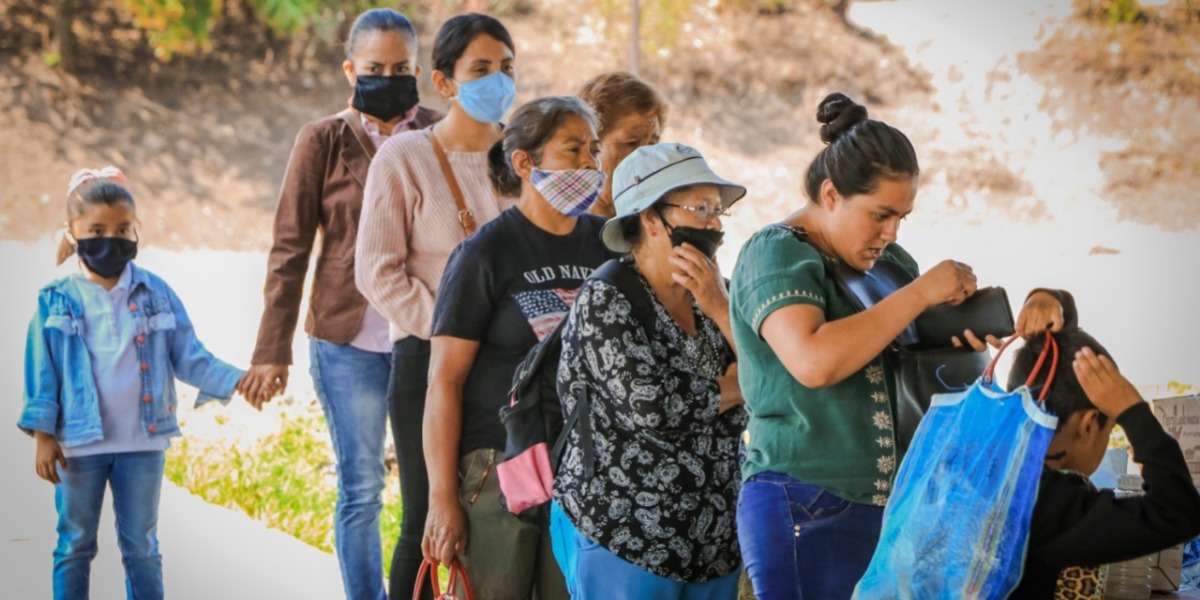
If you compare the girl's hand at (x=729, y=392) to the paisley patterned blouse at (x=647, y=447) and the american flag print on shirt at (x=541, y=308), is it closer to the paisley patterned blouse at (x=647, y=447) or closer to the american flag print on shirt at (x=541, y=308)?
the paisley patterned blouse at (x=647, y=447)

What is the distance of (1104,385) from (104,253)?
327 centimetres

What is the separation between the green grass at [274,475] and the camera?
6.41m

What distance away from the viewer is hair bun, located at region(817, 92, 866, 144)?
96.4 inches

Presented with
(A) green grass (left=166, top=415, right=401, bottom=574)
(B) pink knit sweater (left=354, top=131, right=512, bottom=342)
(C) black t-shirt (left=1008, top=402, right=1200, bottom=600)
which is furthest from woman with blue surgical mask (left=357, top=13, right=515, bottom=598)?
(A) green grass (left=166, top=415, right=401, bottom=574)

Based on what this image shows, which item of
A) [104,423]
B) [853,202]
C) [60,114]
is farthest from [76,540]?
[60,114]

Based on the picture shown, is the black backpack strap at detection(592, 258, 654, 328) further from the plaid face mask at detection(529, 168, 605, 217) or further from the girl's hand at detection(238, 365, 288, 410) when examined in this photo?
the girl's hand at detection(238, 365, 288, 410)

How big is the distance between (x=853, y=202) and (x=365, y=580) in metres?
2.28

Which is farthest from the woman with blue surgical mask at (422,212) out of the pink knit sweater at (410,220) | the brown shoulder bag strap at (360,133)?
the brown shoulder bag strap at (360,133)

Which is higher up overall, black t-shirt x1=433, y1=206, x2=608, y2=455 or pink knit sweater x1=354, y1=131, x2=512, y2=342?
pink knit sweater x1=354, y1=131, x2=512, y2=342

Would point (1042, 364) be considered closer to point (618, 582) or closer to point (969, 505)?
point (969, 505)

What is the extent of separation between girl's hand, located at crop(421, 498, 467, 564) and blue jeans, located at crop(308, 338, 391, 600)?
1.02 metres

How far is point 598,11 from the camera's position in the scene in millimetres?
7570

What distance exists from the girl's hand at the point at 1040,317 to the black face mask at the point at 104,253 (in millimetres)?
3130

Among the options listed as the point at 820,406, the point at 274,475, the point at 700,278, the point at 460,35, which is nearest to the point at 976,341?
the point at 820,406
